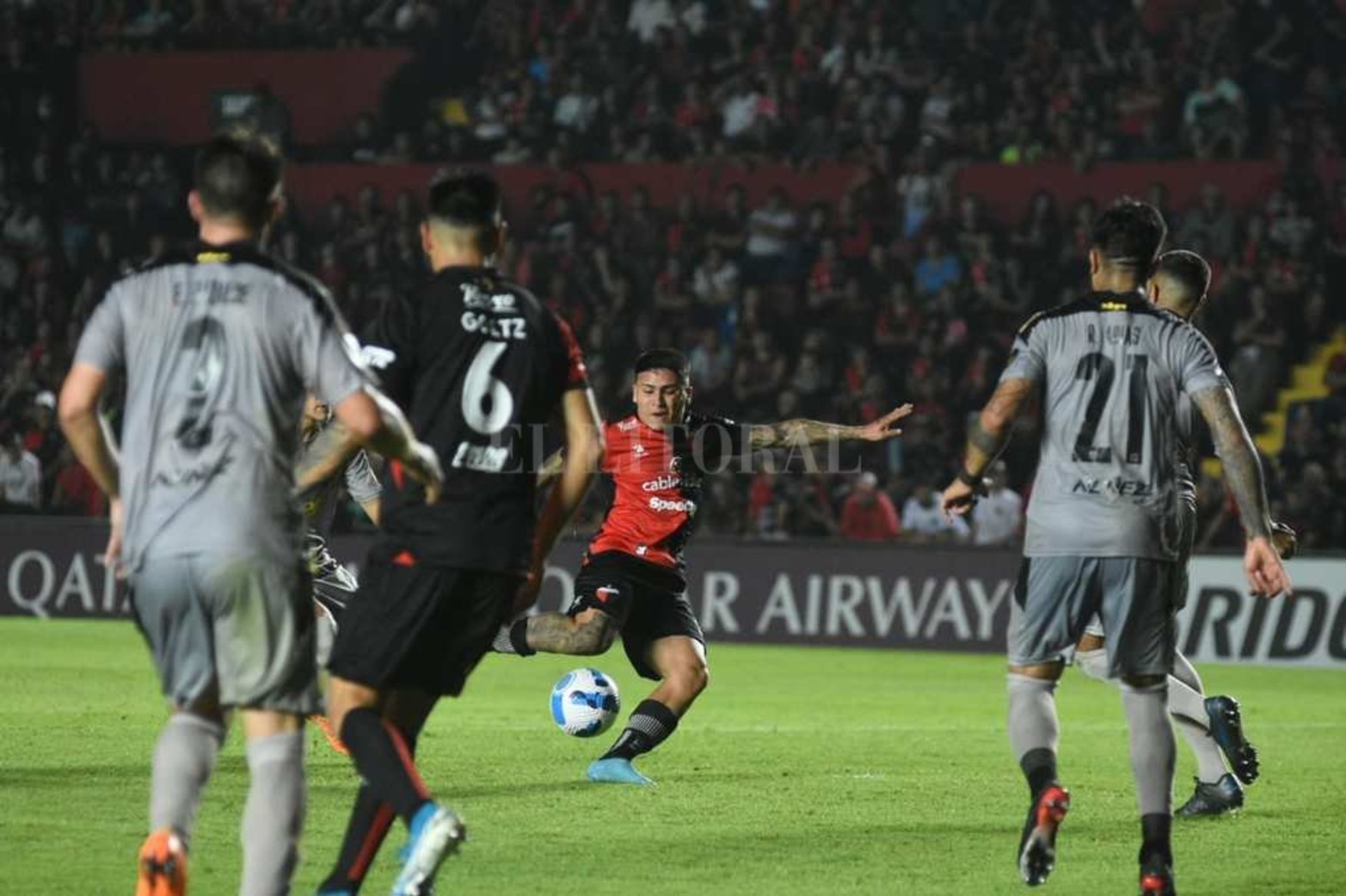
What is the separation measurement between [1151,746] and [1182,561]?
3.05ft

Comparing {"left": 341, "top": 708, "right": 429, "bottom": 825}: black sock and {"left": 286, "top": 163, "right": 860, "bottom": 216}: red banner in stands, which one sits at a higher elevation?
{"left": 341, "top": 708, "right": 429, "bottom": 825}: black sock

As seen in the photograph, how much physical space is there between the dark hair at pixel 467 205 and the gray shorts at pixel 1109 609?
7.02 feet

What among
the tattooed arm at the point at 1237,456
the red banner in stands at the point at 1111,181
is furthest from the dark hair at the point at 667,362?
the red banner in stands at the point at 1111,181

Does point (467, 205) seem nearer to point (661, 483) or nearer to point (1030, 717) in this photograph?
point (1030, 717)

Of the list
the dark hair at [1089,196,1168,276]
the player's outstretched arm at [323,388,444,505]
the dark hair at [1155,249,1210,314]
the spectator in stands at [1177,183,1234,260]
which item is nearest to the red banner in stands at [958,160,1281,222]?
the spectator in stands at [1177,183,1234,260]

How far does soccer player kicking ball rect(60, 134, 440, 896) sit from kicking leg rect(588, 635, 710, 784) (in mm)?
4453

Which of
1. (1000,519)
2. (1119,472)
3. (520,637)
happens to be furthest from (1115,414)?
(1000,519)

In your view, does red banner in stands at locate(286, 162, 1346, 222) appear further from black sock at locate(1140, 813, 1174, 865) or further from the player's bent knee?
black sock at locate(1140, 813, 1174, 865)

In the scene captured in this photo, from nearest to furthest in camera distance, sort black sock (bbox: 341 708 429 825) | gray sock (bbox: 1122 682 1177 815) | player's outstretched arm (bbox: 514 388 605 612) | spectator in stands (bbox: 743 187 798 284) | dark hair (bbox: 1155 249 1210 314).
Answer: black sock (bbox: 341 708 429 825), player's outstretched arm (bbox: 514 388 605 612), gray sock (bbox: 1122 682 1177 815), dark hair (bbox: 1155 249 1210 314), spectator in stands (bbox: 743 187 798 284)

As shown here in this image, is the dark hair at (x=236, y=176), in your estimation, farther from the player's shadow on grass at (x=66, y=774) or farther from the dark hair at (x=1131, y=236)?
the player's shadow on grass at (x=66, y=774)

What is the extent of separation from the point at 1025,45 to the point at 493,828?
20.0m

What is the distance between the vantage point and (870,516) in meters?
22.3

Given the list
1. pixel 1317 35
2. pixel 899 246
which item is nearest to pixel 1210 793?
pixel 899 246

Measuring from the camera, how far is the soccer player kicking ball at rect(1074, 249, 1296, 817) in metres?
9.12
